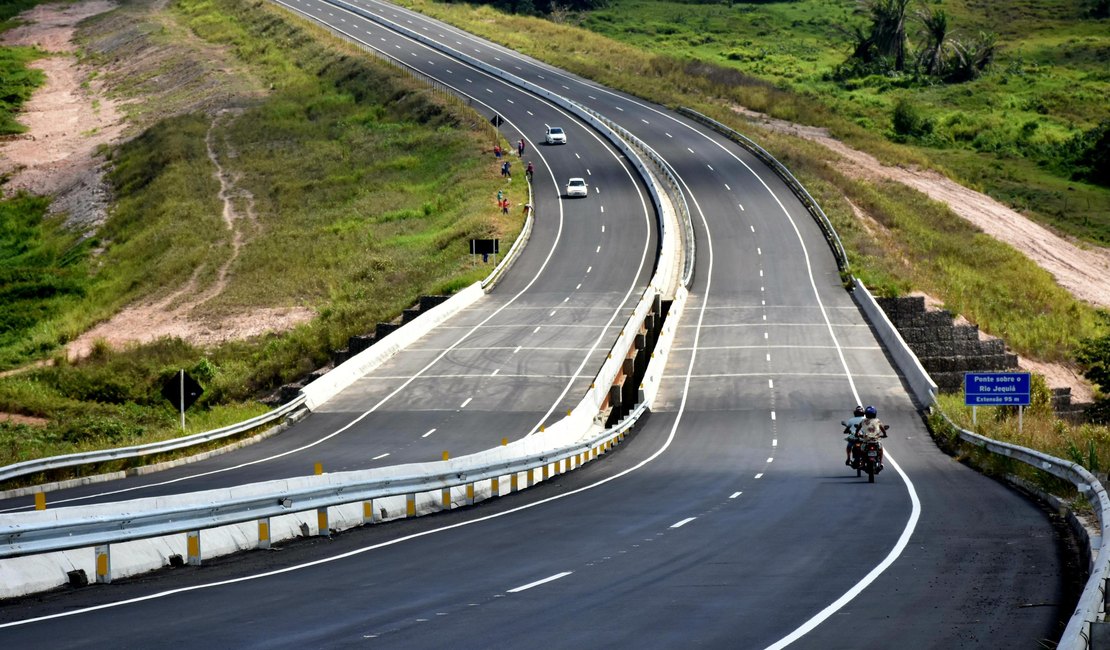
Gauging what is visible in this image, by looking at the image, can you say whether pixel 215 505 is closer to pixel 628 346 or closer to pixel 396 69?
pixel 628 346

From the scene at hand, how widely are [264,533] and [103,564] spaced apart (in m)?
3.12

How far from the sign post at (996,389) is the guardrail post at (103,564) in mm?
26250

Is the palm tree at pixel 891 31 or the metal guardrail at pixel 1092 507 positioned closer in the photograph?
the metal guardrail at pixel 1092 507

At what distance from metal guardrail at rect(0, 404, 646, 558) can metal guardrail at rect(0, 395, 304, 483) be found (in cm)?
1046

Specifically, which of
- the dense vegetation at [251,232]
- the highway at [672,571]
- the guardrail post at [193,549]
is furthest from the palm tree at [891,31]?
the guardrail post at [193,549]

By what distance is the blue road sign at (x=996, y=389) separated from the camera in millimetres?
36125

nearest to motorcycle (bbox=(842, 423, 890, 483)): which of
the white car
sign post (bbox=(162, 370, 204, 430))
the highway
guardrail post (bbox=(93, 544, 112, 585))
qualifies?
the highway

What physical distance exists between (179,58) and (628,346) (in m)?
97.5

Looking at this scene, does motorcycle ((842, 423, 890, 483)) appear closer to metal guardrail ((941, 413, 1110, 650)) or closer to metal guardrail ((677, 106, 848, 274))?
metal guardrail ((941, 413, 1110, 650))

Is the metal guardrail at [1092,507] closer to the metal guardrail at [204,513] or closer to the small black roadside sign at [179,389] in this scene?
the metal guardrail at [204,513]

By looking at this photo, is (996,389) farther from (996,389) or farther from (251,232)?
(251,232)

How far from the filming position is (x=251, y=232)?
268 feet

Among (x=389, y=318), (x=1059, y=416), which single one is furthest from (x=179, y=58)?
(x=1059, y=416)

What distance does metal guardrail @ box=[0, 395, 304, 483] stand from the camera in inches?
1117
